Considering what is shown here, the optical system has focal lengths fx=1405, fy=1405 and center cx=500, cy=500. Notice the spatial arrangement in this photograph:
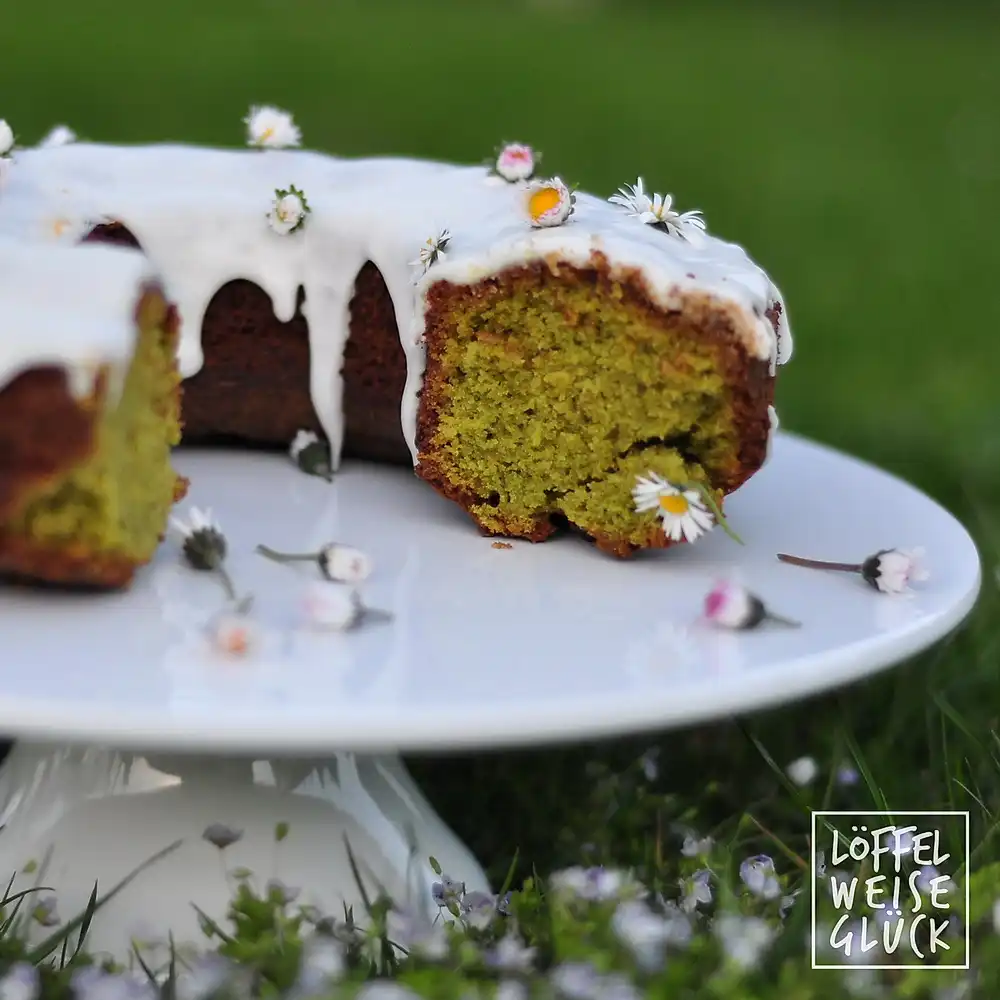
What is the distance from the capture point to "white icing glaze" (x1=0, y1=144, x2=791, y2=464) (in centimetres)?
194

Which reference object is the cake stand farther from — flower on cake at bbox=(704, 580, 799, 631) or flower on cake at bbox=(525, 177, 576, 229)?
flower on cake at bbox=(525, 177, 576, 229)

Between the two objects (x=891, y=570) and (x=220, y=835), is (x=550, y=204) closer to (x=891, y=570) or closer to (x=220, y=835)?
(x=891, y=570)

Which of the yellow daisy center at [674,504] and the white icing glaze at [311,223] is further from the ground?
the white icing glaze at [311,223]

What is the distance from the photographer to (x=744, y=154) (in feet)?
25.1

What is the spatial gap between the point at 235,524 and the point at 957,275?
502cm

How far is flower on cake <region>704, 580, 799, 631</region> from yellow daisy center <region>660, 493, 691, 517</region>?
221 mm

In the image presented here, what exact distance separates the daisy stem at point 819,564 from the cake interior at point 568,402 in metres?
0.13

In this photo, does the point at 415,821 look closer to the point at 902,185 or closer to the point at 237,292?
the point at 237,292

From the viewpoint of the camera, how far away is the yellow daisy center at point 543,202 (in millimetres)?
1866

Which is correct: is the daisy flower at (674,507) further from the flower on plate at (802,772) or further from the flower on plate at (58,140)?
the flower on plate at (58,140)

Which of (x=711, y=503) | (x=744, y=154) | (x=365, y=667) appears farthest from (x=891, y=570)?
(x=744, y=154)

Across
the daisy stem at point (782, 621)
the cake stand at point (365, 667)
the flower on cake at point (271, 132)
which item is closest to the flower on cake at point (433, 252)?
the cake stand at point (365, 667)

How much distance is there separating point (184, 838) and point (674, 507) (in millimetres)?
773

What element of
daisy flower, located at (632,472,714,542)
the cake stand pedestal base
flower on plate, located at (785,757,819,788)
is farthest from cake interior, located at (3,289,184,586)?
flower on plate, located at (785,757,819,788)
